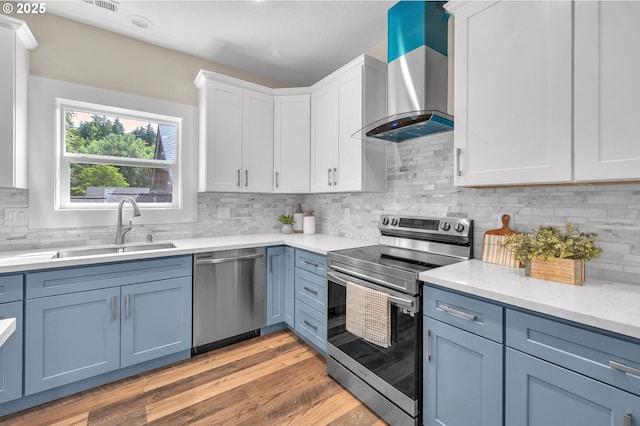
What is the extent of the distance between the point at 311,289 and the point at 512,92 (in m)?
1.90

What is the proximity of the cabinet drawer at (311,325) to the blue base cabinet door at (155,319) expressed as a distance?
0.91 metres

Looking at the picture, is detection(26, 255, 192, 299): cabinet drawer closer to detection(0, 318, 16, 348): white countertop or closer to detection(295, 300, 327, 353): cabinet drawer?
detection(295, 300, 327, 353): cabinet drawer

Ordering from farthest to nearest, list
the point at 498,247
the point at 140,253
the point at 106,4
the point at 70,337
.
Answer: the point at 106,4 < the point at 140,253 < the point at 70,337 < the point at 498,247

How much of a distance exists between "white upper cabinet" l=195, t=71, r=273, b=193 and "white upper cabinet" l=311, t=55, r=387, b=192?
2.01ft

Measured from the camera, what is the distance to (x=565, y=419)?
110 cm

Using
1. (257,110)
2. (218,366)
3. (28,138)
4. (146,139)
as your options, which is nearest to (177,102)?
(146,139)

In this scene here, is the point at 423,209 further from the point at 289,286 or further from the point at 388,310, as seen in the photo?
the point at 289,286

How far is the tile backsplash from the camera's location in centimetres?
146

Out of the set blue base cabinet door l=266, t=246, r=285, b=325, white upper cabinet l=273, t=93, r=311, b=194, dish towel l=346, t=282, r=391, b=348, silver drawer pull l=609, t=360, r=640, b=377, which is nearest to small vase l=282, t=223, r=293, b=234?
white upper cabinet l=273, t=93, r=311, b=194

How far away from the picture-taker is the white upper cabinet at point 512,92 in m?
1.36

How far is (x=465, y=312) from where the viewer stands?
1.40 meters

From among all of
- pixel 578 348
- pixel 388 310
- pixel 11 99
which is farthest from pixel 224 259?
pixel 578 348

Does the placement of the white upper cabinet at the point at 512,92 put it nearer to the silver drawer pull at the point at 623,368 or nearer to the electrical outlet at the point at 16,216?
the silver drawer pull at the point at 623,368

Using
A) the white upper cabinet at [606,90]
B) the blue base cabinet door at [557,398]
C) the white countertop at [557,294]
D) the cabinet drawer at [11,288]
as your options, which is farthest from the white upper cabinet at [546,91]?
the cabinet drawer at [11,288]
